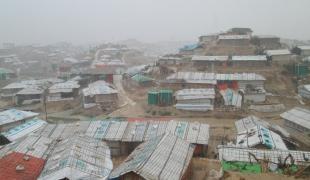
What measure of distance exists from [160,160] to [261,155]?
26.8 ft

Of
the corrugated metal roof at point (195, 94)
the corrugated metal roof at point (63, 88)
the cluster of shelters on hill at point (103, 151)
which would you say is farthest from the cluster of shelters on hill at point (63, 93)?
the cluster of shelters on hill at point (103, 151)

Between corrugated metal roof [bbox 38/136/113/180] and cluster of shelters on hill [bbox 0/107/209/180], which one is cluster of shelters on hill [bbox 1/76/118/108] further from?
corrugated metal roof [bbox 38/136/113/180]

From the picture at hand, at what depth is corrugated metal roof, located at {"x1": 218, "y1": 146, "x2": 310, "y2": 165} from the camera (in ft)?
84.9

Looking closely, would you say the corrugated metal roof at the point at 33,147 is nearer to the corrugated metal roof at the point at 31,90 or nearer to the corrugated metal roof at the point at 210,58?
the corrugated metal roof at the point at 31,90

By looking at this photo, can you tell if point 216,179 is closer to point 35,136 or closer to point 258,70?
point 35,136

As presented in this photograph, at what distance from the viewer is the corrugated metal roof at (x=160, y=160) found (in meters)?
22.4

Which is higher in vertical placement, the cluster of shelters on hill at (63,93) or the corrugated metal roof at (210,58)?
the corrugated metal roof at (210,58)

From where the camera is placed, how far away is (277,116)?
4525 centimetres

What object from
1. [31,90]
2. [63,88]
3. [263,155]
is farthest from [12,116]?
[263,155]

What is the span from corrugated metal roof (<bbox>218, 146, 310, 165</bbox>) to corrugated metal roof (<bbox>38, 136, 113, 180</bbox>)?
361 inches

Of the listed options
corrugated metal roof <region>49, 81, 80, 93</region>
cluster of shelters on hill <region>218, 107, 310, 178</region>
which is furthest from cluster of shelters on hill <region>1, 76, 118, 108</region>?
cluster of shelters on hill <region>218, 107, 310, 178</region>

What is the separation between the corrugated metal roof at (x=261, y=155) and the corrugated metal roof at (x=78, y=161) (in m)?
9.17

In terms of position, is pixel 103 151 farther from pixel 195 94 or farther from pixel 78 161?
pixel 195 94

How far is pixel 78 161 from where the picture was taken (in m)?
25.2
